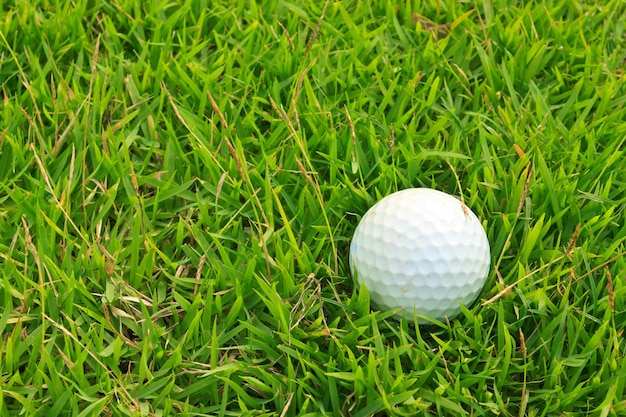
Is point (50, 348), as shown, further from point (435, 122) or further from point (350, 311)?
point (435, 122)

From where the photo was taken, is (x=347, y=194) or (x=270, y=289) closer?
(x=270, y=289)

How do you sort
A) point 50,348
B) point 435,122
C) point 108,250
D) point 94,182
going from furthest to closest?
point 435,122, point 94,182, point 108,250, point 50,348

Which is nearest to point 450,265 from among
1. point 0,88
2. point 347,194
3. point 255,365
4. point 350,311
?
point 350,311

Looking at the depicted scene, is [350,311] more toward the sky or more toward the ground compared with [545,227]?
more toward the ground

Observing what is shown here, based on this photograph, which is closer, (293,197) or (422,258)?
(422,258)
